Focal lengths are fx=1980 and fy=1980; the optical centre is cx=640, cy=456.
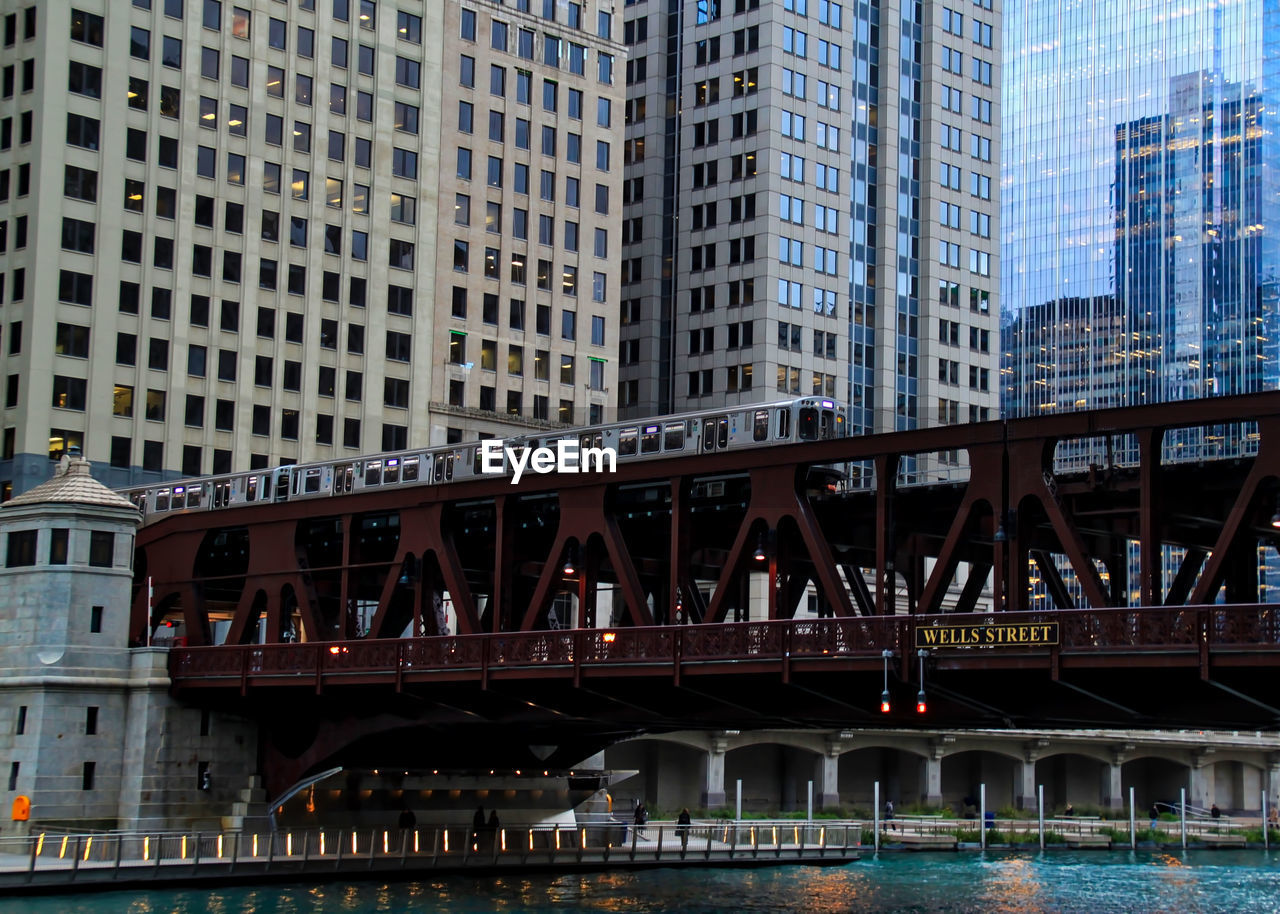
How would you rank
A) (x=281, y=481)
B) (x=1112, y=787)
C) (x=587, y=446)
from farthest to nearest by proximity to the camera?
(x=1112, y=787) → (x=281, y=481) → (x=587, y=446)

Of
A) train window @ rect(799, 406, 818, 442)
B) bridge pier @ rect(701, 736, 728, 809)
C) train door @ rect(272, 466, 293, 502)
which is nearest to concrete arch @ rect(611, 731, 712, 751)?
bridge pier @ rect(701, 736, 728, 809)

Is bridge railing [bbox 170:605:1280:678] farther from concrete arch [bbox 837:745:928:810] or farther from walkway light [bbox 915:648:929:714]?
concrete arch [bbox 837:745:928:810]

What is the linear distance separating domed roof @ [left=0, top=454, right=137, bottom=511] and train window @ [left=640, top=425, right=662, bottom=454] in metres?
19.9

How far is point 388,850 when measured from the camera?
75938mm

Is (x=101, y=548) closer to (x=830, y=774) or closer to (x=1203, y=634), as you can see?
(x=1203, y=634)

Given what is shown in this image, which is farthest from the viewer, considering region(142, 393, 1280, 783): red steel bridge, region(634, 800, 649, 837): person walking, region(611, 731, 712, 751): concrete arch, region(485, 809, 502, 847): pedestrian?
region(611, 731, 712, 751): concrete arch

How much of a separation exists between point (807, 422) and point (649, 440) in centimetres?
660

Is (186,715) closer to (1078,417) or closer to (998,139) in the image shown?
(1078,417)

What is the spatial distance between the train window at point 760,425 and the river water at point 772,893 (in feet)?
56.2

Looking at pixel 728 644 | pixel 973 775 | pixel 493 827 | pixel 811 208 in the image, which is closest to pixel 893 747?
pixel 973 775

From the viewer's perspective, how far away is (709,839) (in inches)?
3295

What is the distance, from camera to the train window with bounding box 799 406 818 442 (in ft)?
242

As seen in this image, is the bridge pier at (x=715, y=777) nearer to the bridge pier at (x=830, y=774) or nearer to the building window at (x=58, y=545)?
the bridge pier at (x=830, y=774)

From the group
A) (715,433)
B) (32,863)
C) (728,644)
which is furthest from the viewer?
(715,433)
